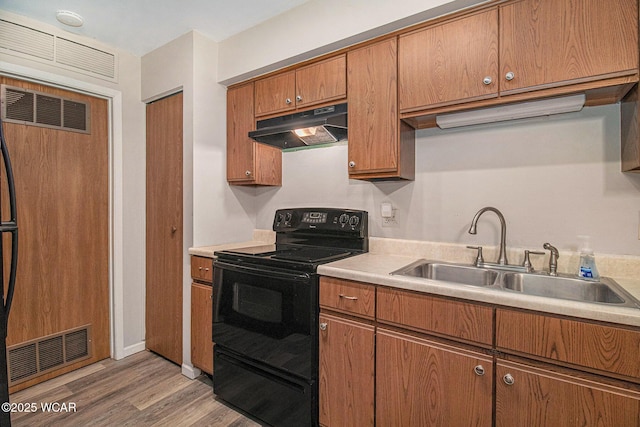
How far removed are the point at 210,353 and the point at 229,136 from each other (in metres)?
1.60

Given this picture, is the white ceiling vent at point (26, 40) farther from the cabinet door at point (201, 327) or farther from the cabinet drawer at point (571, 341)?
the cabinet drawer at point (571, 341)

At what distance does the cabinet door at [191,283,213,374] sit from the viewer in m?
2.11

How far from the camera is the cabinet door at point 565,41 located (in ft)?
3.93

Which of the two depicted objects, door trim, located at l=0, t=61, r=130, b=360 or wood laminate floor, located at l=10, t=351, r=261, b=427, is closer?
wood laminate floor, located at l=10, t=351, r=261, b=427

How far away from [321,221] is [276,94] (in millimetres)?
945

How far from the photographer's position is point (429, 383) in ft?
4.17

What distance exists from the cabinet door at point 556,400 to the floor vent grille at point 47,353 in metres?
2.77

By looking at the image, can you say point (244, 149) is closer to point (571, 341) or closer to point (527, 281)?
point (527, 281)

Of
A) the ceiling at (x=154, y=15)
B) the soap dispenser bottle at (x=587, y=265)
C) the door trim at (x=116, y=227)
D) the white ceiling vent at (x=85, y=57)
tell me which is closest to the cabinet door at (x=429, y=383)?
the soap dispenser bottle at (x=587, y=265)

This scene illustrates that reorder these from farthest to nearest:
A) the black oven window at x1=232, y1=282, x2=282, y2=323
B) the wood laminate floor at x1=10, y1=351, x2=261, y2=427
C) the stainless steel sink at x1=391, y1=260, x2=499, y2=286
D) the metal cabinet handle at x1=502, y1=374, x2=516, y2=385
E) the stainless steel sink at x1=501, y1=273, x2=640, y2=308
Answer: the wood laminate floor at x1=10, y1=351, x2=261, y2=427 → the black oven window at x1=232, y1=282, x2=282, y2=323 → the stainless steel sink at x1=391, y1=260, x2=499, y2=286 → the stainless steel sink at x1=501, y1=273, x2=640, y2=308 → the metal cabinet handle at x1=502, y1=374, x2=516, y2=385

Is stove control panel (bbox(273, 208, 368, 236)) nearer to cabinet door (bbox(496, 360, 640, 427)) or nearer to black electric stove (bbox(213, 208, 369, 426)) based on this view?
black electric stove (bbox(213, 208, 369, 426))

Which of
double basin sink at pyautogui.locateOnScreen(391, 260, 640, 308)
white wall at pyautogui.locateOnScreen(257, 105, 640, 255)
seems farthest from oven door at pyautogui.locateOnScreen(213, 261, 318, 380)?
white wall at pyautogui.locateOnScreen(257, 105, 640, 255)

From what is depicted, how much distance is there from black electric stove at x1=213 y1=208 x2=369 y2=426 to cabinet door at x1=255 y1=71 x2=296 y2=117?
2.59 ft

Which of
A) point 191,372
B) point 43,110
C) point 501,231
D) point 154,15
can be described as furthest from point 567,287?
point 43,110
